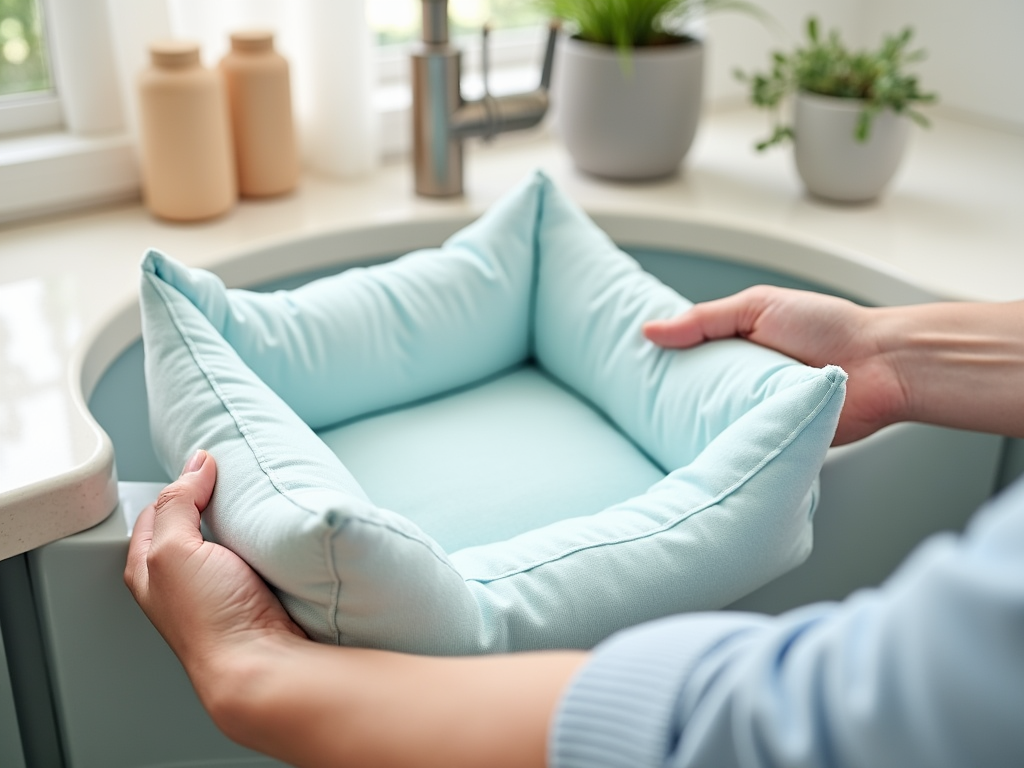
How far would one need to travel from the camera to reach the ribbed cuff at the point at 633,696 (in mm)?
480

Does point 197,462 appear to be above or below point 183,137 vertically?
below

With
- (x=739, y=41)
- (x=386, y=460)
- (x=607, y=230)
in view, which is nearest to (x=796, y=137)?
(x=607, y=230)

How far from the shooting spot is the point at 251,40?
122 cm

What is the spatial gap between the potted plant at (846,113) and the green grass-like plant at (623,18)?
14cm

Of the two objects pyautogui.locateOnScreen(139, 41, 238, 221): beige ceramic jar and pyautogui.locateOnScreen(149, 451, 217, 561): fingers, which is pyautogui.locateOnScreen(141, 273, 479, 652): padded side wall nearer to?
pyautogui.locateOnScreen(149, 451, 217, 561): fingers

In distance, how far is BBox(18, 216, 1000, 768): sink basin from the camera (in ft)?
2.68

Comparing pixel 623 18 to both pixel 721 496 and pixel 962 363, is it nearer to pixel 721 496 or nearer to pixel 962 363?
pixel 962 363

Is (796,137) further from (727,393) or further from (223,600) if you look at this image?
(223,600)

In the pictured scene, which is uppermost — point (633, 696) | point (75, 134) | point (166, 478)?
point (75, 134)

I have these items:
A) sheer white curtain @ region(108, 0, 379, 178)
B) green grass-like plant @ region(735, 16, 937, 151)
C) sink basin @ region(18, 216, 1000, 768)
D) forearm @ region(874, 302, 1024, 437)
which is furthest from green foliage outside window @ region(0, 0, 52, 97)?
forearm @ region(874, 302, 1024, 437)

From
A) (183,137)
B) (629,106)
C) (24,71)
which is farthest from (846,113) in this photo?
(24,71)

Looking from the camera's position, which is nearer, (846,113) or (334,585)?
(334,585)

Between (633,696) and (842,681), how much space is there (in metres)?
0.10

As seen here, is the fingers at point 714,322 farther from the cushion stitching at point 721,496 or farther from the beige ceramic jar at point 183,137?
the beige ceramic jar at point 183,137
